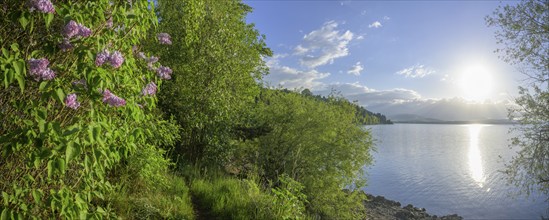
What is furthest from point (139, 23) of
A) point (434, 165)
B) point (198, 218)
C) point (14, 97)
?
point (434, 165)

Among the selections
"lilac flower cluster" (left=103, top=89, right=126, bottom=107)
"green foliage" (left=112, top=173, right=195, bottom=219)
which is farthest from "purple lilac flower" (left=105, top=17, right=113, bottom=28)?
"green foliage" (left=112, top=173, right=195, bottom=219)

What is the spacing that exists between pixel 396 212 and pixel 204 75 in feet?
94.9

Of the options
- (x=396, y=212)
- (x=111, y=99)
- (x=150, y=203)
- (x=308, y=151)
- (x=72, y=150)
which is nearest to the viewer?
(x=72, y=150)

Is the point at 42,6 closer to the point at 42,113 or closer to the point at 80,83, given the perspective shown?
the point at 80,83

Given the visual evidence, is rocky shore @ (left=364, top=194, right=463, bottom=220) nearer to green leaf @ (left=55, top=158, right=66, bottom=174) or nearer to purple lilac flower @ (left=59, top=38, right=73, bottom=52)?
green leaf @ (left=55, top=158, right=66, bottom=174)

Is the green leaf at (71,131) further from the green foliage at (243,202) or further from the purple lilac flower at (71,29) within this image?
the green foliage at (243,202)

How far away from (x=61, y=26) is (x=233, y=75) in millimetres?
10462

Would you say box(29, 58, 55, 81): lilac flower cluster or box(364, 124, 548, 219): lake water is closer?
box(29, 58, 55, 81): lilac flower cluster

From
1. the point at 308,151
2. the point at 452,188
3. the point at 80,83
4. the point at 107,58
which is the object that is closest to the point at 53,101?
the point at 80,83

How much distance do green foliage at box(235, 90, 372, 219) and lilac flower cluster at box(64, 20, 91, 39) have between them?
14.4 meters

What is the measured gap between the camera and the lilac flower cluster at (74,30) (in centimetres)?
349

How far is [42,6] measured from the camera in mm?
3328

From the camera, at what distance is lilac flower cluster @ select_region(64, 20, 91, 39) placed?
3494 mm

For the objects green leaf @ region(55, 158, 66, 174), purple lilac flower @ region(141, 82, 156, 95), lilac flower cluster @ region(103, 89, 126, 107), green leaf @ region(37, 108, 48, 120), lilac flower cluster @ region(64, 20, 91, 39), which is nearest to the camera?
green leaf @ region(55, 158, 66, 174)
